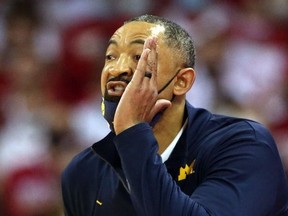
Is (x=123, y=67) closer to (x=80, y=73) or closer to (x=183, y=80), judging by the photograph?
(x=183, y=80)

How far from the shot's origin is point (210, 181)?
2.04 m

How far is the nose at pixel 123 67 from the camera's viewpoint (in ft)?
7.02

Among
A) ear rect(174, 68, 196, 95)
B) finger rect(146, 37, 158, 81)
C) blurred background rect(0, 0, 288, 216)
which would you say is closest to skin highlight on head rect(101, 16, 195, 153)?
ear rect(174, 68, 196, 95)

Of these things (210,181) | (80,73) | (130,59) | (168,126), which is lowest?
(210,181)

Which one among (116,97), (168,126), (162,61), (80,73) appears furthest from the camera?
(80,73)

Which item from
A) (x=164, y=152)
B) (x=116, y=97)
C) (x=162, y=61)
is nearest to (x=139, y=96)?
(x=116, y=97)

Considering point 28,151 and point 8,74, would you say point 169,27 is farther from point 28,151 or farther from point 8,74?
point 8,74

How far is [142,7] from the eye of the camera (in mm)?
5801

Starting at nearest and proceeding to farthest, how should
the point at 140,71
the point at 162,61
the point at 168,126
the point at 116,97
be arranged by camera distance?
the point at 140,71
the point at 116,97
the point at 162,61
the point at 168,126

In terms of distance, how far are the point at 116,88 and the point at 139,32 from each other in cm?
20

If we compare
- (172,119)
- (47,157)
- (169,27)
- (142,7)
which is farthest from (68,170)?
(142,7)

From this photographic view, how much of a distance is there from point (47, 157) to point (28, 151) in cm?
20

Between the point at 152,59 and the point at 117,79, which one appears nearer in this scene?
the point at 152,59

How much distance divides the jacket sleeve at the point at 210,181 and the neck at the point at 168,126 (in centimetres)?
24
